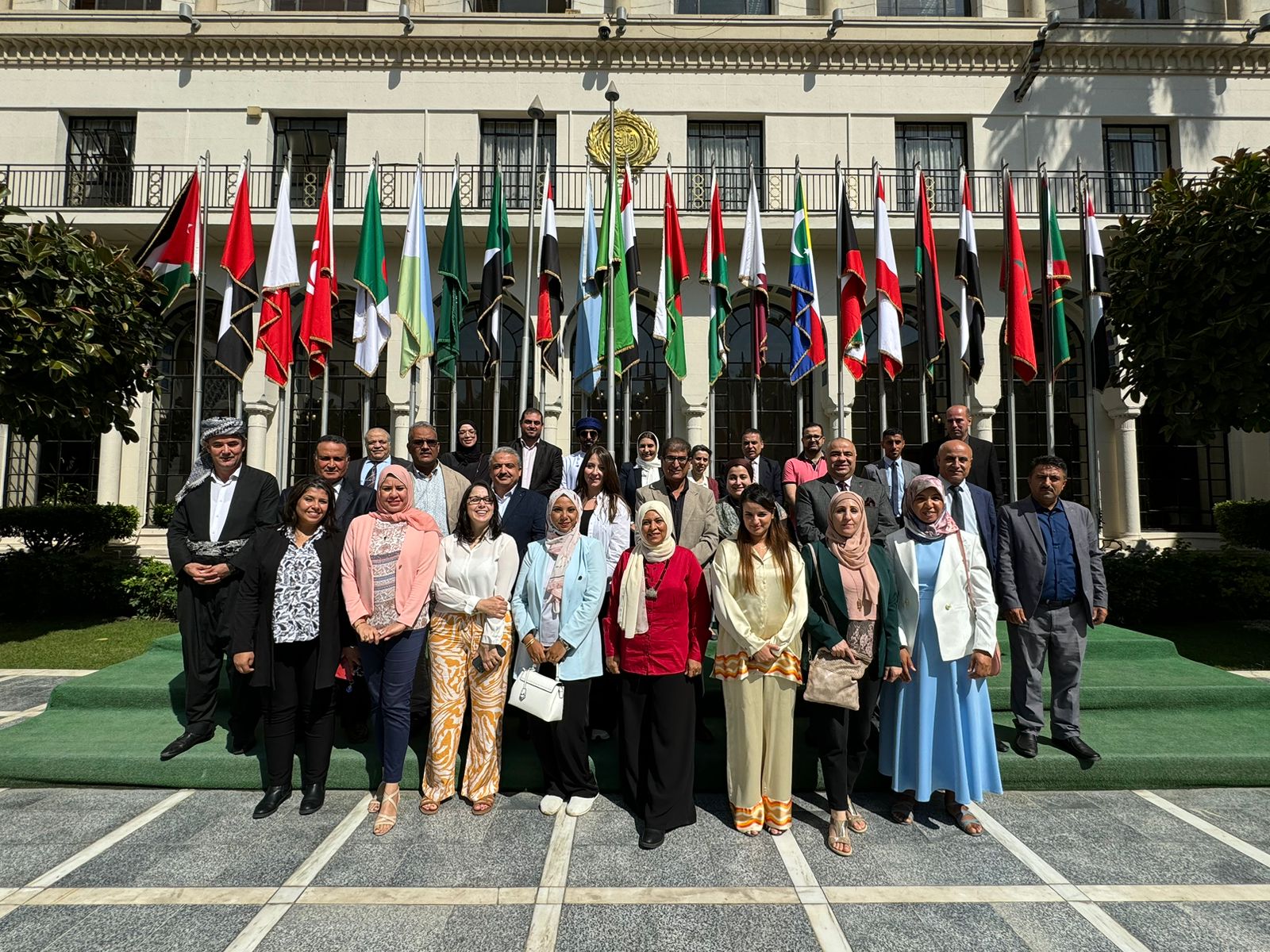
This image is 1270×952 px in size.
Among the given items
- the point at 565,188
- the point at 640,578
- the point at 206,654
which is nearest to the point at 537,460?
the point at 640,578

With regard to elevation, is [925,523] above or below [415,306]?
below

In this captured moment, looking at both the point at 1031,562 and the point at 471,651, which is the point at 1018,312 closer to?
the point at 1031,562

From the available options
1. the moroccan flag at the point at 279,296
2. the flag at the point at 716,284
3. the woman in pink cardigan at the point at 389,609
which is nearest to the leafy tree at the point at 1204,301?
the flag at the point at 716,284

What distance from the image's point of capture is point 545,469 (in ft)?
19.7

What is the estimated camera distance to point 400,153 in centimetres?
1419

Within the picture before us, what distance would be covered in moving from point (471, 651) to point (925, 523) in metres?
2.95

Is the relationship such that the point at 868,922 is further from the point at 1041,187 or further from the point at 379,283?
the point at 1041,187

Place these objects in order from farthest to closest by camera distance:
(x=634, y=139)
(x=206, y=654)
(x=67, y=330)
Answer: (x=634, y=139) < (x=67, y=330) < (x=206, y=654)

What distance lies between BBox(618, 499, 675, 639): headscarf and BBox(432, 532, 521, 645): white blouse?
75cm

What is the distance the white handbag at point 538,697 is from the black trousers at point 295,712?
3.89ft

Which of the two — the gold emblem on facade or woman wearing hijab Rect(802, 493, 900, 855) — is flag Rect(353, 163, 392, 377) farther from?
the gold emblem on facade

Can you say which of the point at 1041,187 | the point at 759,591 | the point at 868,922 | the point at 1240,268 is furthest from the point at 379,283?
the point at 1240,268

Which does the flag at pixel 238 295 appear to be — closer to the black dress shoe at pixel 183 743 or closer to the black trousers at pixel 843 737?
the black dress shoe at pixel 183 743

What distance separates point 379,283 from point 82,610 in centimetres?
714
